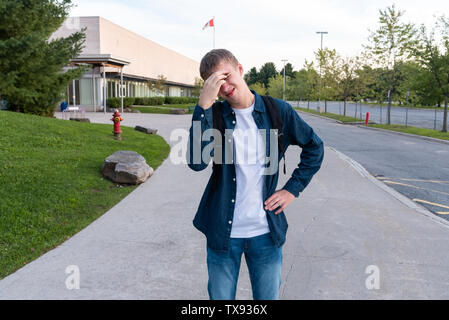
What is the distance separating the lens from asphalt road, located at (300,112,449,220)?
8258mm

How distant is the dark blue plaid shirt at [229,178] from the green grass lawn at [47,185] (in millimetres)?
2924

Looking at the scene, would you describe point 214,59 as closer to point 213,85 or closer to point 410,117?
point 213,85

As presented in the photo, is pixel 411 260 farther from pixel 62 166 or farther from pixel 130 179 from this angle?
pixel 62 166

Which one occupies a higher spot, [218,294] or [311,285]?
[218,294]

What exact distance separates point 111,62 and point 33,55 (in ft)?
62.4

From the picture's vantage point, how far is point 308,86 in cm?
5172

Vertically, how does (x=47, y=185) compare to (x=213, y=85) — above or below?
below

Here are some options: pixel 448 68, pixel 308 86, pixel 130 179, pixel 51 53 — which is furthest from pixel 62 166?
pixel 308 86

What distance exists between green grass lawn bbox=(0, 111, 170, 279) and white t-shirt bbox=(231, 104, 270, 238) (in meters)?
3.06

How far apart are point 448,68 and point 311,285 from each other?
20.8m

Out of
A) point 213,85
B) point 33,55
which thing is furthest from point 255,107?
point 33,55

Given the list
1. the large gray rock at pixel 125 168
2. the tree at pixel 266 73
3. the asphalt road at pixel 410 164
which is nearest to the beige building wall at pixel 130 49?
the asphalt road at pixel 410 164

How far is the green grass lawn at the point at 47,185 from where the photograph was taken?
5.12 meters

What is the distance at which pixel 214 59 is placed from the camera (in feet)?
6.94
